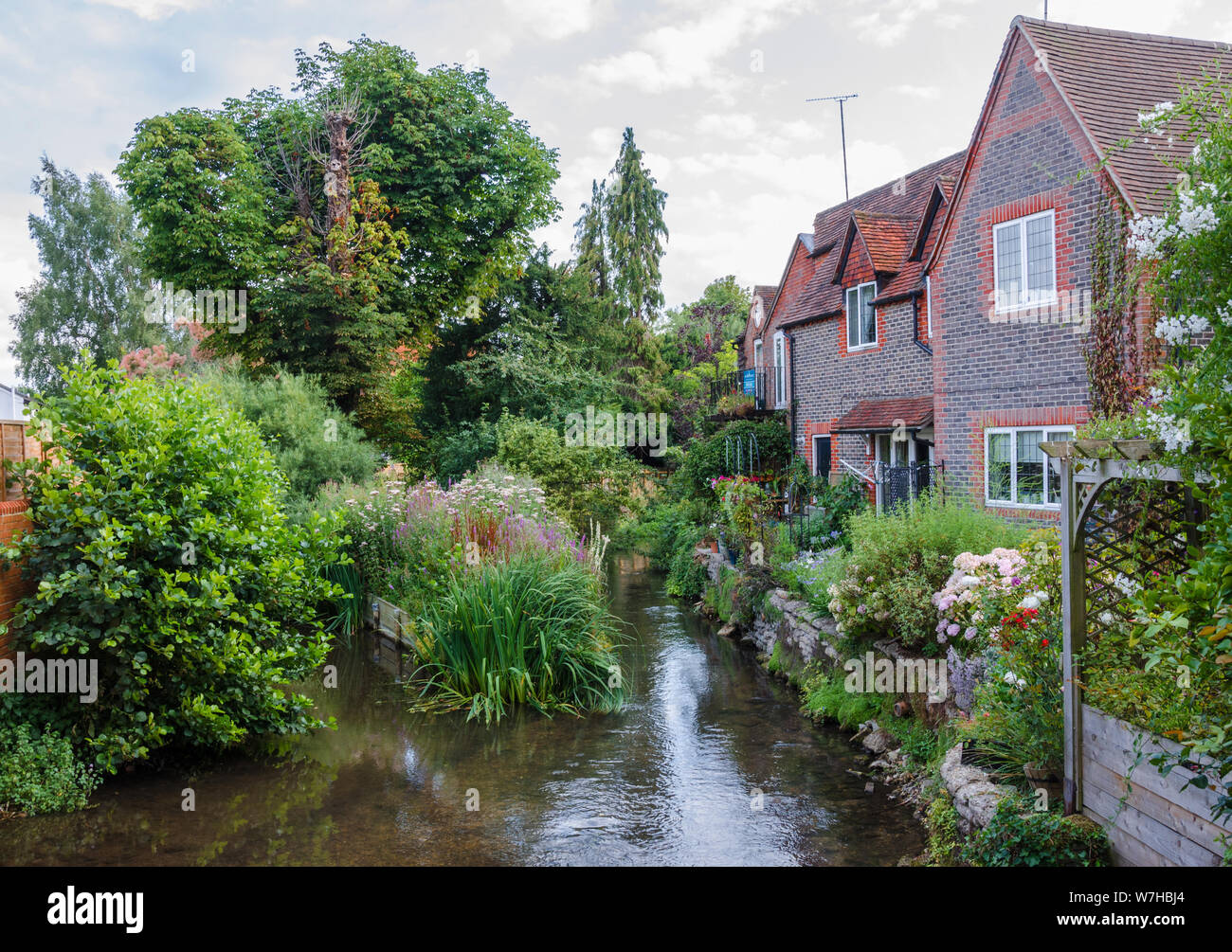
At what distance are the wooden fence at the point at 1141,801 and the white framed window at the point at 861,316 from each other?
14187 millimetres

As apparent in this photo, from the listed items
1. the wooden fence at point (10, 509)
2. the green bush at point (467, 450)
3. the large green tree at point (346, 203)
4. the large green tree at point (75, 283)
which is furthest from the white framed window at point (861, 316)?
the large green tree at point (75, 283)

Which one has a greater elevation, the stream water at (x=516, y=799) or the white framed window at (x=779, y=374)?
the white framed window at (x=779, y=374)

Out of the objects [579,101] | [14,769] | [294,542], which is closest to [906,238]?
[579,101]

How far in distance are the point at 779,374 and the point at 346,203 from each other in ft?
43.5

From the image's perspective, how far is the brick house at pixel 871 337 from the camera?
54.8 feet

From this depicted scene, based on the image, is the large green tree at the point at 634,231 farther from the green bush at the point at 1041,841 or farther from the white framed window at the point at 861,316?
the green bush at the point at 1041,841

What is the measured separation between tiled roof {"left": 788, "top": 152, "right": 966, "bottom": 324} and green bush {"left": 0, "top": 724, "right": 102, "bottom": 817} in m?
16.0

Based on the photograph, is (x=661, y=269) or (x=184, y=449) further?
(x=661, y=269)

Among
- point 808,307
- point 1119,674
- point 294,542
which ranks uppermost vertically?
point 808,307

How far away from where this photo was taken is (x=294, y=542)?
8867 mm

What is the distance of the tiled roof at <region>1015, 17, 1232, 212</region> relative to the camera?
1070 cm

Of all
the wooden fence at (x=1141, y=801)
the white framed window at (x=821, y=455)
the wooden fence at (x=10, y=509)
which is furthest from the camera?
the white framed window at (x=821, y=455)
